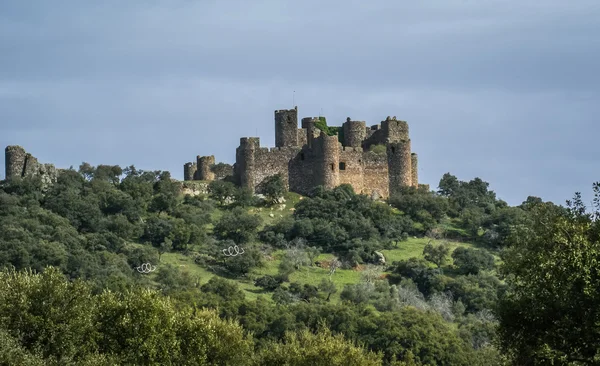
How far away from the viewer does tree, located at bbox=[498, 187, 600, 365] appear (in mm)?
33156

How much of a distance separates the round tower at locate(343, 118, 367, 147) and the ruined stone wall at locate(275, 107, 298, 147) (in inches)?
134

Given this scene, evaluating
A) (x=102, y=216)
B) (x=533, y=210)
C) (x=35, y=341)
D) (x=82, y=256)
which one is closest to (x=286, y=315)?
(x=82, y=256)

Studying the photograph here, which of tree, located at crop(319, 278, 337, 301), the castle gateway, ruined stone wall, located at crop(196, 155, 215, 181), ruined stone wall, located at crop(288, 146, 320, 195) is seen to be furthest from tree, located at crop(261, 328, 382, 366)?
ruined stone wall, located at crop(196, 155, 215, 181)

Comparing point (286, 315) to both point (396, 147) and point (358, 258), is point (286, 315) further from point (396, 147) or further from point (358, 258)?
point (396, 147)

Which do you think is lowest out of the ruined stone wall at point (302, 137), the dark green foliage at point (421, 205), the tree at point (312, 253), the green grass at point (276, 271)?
the green grass at point (276, 271)

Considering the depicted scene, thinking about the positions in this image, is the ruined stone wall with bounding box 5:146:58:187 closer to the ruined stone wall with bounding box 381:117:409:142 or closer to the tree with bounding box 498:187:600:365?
the ruined stone wall with bounding box 381:117:409:142

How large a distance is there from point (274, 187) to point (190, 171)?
786 centimetres

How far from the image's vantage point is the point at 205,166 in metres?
82.9

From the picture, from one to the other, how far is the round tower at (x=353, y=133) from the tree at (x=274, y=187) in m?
5.03

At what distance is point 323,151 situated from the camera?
79.0 meters

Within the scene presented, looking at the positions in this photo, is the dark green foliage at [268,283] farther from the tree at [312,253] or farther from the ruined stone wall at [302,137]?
the ruined stone wall at [302,137]

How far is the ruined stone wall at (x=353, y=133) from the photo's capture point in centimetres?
8225

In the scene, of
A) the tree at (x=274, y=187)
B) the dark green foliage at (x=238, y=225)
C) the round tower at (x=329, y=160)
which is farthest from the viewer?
the tree at (x=274, y=187)

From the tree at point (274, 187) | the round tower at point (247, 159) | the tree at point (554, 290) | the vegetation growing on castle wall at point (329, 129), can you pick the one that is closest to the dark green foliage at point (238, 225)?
the tree at point (274, 187)
